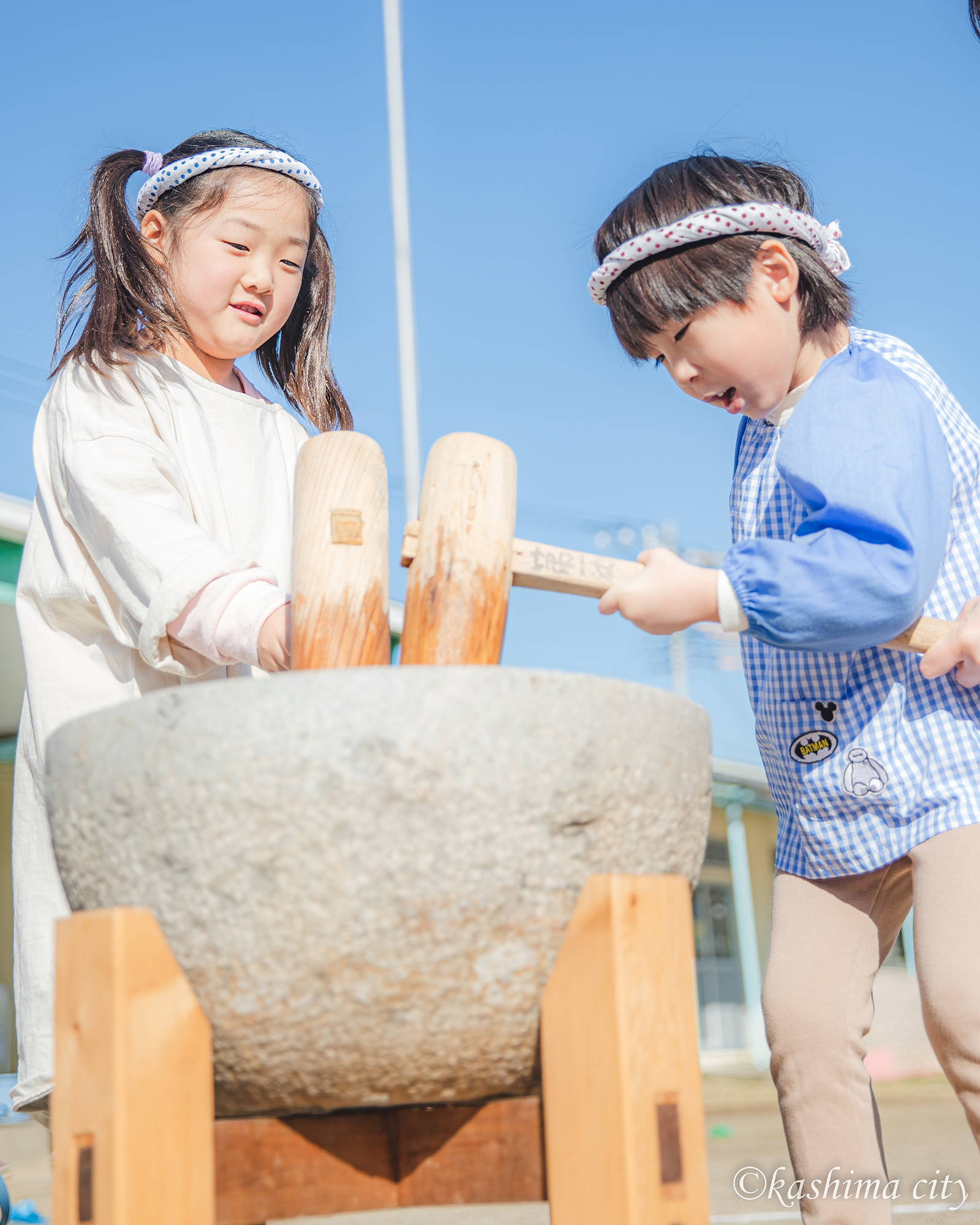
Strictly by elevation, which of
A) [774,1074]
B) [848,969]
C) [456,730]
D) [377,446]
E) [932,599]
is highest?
[377,446]

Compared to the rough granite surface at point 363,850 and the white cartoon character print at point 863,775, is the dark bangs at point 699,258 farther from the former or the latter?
the rough granite surface at point 363,850

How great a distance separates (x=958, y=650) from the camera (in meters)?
1.47

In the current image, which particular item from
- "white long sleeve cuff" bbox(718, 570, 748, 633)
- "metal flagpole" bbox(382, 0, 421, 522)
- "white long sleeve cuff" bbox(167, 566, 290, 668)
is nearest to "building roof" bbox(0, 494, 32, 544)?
"metal flagpole" bbox(382, 0, 421, 522)

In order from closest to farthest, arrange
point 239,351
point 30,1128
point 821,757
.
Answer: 1. point 821,757
2. point 239,351
3. point 30,1128

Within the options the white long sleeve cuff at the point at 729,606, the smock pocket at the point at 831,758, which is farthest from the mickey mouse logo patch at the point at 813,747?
Answer: the white long sleeve cuff at the point at 729,606

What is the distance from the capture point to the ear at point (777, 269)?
1.72 metres

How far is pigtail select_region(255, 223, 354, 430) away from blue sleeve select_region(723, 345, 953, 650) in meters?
0.96

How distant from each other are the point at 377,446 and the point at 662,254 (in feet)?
2.04

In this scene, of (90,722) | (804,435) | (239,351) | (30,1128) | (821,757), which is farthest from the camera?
(30,1128)

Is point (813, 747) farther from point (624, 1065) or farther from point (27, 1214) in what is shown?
point (27, 1214)

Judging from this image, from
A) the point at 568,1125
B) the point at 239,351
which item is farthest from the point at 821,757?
the point at 239,351

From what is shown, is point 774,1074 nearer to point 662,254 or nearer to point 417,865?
point 417,865

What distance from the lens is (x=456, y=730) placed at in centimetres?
99

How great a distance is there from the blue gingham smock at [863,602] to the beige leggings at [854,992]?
55 millimetres
